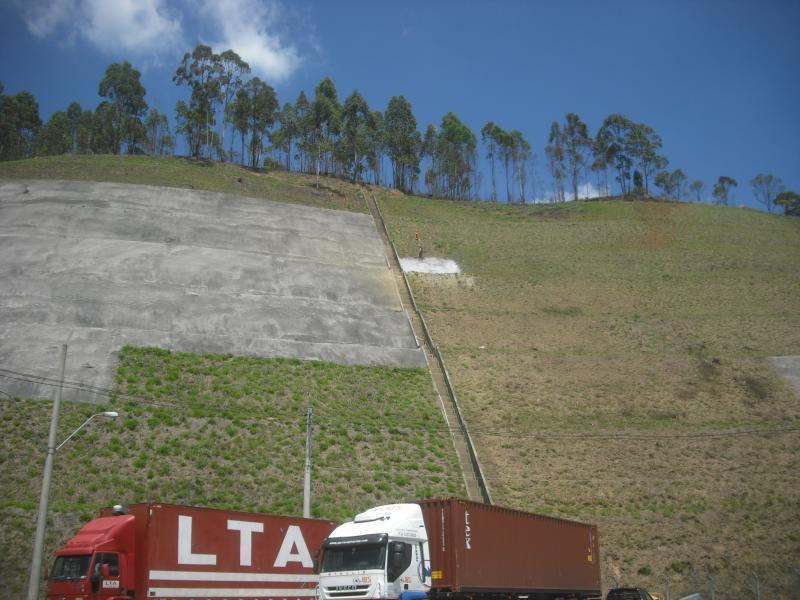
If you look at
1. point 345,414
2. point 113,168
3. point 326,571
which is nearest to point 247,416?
point 345,414

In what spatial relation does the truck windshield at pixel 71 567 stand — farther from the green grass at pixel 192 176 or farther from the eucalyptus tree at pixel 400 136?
the eucalyptus tree at pixel 400 136

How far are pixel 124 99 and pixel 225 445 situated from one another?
292 ft

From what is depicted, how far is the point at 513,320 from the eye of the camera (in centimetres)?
5150

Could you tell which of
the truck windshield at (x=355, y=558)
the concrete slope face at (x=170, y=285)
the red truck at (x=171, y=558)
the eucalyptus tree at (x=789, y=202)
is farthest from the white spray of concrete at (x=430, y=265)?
the eucalyptus tree at (x=789, y=202)

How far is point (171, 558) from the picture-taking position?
17.2 m

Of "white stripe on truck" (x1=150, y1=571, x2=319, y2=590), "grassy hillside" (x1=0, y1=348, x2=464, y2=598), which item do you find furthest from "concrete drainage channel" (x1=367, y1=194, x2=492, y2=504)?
"white stripe on truck" (x1=150, y1=571, x2=319, y2=590)

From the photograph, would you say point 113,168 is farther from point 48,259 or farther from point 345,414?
point 345,414

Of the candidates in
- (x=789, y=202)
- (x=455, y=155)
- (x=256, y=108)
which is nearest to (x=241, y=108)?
(x=256, y=108)

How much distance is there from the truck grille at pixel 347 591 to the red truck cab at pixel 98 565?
5.24 m

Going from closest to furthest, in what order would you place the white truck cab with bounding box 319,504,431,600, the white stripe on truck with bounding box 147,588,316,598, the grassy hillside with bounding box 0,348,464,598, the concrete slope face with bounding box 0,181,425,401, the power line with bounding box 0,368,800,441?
the white truck cab with bounding box 319,504,431,600 < the white stripe on truck with bounding box 147,588,316,598 < the grassy hillside with bounding box 0,348,464,598 < the power line with bounding box 0,368,800,441 < the concrete slope face with bounding box 0,181,425,401

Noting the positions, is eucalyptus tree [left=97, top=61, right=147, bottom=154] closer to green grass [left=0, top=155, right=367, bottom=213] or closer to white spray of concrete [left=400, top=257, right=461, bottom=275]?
green grass [left=0, top=155, right=367, bottom=213]

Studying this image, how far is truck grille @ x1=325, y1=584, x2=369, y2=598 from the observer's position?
15582 mm

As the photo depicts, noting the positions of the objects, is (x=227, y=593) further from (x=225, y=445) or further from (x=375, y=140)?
(x=375, y=140)

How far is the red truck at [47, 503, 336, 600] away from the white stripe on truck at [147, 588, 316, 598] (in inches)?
1.0
